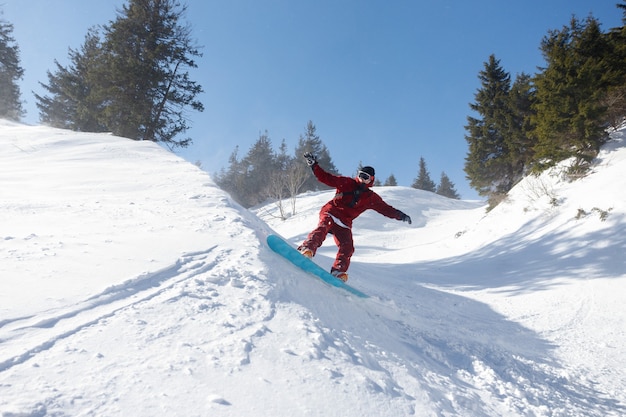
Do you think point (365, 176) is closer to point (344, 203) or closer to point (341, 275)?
point (344, 203)

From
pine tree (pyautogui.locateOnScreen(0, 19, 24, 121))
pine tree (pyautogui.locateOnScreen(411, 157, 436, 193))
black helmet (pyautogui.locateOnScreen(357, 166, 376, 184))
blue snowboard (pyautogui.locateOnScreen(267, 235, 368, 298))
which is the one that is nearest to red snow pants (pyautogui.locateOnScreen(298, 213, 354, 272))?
blue snowboard (pyautogui.locateOnScreen(267, 235, 368, 298))

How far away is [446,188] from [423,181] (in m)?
6.04

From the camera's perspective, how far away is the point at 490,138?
1997cm

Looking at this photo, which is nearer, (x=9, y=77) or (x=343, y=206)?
(x=343, y=206)

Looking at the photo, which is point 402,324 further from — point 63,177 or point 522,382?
point 63,177

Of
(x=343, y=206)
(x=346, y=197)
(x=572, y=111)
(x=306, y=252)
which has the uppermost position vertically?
(x=572, y=111)

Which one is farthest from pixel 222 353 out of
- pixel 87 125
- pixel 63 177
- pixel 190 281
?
pixel 87 125

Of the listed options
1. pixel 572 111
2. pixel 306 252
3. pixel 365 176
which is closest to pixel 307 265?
pixel 306 252

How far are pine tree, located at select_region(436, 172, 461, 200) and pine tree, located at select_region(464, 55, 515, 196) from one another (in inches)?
1568

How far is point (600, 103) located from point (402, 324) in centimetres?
1332

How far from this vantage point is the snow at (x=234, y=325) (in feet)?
4.97

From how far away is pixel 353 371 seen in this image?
6.39 ft

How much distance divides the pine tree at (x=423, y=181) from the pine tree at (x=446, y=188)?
2.87 metres

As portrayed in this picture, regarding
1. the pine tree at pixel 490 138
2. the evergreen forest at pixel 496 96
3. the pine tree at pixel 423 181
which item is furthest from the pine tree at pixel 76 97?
the pine tree at pixel 423 181
